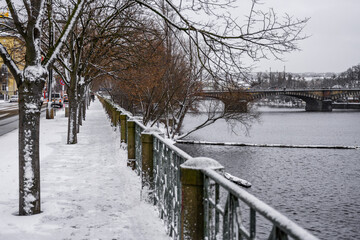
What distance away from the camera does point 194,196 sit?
3.47 meters

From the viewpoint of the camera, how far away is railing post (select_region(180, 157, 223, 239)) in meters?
3.41

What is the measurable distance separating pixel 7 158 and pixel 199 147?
2151 centimetres

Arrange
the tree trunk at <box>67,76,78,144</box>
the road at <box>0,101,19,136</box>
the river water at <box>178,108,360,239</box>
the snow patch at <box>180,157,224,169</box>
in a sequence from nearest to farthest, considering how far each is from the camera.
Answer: the snow patch at <box>180,157,224,169</box>
the tree trunk at <box>67,76,78,144</box>
the river water at <box>178,108,360,239</box>
the road at <box>0,101,19,136</box>

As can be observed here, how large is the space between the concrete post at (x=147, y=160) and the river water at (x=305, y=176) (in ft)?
31.3

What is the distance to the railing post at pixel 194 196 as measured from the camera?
11.2 feet

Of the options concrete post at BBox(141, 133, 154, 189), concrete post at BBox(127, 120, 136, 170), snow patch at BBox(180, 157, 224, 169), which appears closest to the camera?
snow patch at BBox(180, 157, 224, 169)

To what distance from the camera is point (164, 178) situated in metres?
5.37

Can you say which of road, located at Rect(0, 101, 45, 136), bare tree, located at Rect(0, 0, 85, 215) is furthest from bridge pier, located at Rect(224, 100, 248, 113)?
bare tree, located at Rect(0, 0, 85, 215)

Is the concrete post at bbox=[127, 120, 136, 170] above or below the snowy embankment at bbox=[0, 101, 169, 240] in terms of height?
above

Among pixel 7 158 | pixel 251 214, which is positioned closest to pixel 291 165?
pixel 7 158

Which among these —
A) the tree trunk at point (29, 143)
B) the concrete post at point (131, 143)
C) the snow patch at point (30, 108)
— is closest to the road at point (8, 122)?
the concrete post at point (131, 143)

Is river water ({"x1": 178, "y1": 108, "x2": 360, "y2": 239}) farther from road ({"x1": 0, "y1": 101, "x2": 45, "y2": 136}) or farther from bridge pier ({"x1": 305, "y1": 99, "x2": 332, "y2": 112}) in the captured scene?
bridge pier ({"x1": 305, "y1": 99, "x2": 332, "y2": 112})

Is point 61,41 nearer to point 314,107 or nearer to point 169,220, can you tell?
point 169,220

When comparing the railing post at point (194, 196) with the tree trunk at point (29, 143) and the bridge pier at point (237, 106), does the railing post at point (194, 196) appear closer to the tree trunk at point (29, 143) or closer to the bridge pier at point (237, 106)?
the tree trunk at point (29, 143)
